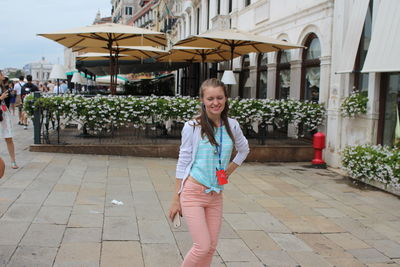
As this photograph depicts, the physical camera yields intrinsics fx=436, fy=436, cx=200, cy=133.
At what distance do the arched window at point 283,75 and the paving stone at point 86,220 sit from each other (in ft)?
29.4

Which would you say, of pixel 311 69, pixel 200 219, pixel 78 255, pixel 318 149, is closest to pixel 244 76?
pixel 311 69

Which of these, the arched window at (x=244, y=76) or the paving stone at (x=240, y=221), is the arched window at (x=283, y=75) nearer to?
the arched window at (x=244, y=76)

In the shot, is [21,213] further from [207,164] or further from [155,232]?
[207,164]

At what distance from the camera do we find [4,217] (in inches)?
202

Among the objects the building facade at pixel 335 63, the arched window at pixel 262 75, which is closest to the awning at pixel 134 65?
the arched window at pixel 262 75

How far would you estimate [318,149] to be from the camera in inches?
398

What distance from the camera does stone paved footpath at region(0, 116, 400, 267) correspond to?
4.33m

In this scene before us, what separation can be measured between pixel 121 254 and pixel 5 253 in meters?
1.07

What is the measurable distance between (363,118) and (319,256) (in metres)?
5.52

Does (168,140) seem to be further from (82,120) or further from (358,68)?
(358,68)

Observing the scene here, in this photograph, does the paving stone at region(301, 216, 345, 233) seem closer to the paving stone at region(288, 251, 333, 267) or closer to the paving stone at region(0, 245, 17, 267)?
the paving stone at region(288, 251, 333, 267)

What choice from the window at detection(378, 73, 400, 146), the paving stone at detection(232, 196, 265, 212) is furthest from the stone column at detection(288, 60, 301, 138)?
the paving stone at detection(232, 196, 265, 212)

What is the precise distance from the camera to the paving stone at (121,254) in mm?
4055

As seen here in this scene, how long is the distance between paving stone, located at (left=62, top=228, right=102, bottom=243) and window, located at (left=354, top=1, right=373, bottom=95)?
270 inches
